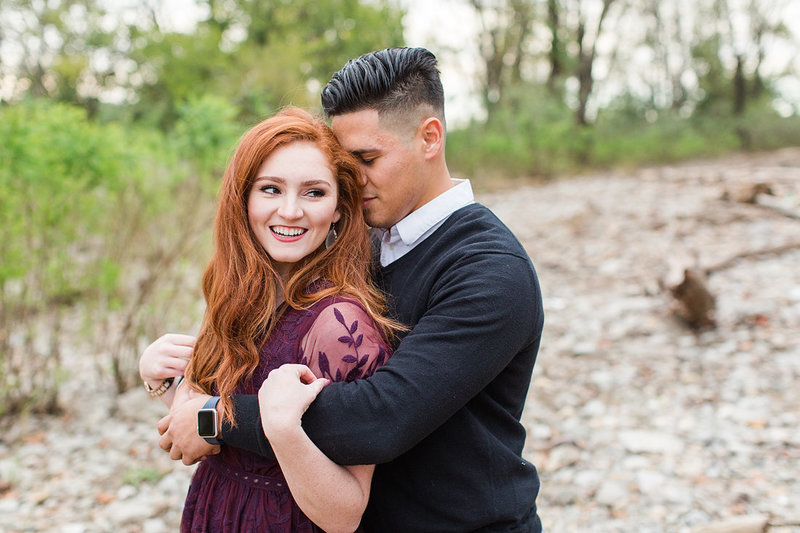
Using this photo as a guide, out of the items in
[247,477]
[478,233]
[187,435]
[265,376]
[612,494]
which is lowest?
[612,494]

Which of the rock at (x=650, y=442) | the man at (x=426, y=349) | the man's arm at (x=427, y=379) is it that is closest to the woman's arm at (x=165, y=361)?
the man at (x=426, y=349)

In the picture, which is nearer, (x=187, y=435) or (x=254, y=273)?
(x=187, y=435)

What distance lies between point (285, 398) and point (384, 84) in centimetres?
105

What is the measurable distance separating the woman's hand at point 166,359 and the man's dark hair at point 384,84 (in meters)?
0.87

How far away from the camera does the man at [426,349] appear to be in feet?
4.78

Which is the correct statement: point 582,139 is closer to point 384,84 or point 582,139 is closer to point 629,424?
point 629,424

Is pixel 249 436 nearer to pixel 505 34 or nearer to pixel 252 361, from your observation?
pixel 252 361

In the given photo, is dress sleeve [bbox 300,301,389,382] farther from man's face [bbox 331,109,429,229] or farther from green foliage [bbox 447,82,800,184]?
green foliage [bbox 447,82,800,184]

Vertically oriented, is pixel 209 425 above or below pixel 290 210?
below

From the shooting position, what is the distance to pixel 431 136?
6.75 feet

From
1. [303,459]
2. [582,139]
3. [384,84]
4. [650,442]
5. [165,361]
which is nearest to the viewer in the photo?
[303,459]

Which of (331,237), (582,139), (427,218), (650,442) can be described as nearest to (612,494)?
(650,442)

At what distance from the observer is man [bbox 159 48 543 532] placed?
57.4 inches

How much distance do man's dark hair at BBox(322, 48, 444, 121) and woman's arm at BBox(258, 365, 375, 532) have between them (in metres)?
0.90
